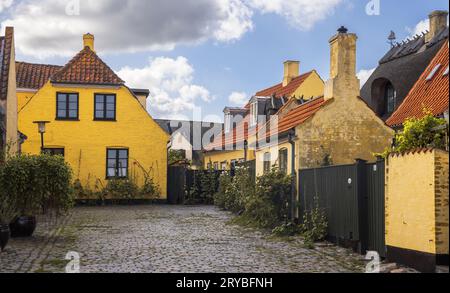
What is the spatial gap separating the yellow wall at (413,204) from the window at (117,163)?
66.3 ft

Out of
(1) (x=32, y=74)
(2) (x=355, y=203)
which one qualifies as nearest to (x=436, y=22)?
(2) (x=355, y=203)

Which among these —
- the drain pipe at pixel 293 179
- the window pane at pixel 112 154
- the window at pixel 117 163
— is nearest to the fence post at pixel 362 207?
the drain pipe at pixel 293 179

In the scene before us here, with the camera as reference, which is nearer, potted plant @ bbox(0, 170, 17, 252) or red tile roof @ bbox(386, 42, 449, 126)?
potted plant @ bbox(0, 170, 17, 252)

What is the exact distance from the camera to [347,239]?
1211 centimetres

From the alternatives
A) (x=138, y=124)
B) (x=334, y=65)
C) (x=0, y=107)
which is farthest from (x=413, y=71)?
(x=0, y=107)

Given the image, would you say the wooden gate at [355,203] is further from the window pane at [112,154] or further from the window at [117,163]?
the window pane at [112,154]

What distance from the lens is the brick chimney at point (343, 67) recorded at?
1639 centimetres

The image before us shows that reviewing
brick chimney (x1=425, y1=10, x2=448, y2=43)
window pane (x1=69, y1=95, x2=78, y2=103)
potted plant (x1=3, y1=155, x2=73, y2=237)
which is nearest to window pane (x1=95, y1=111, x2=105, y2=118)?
window pane (x1=69, y1=95, x2=78, y2=103)

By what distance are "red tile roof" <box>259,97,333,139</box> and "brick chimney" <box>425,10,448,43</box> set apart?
9862 mm

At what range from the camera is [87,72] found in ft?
94.3

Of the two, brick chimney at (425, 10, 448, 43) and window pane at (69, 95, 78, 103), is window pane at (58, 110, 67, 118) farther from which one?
brick chimney at (425, 10, 448, 43)

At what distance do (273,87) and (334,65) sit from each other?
66.3 feet

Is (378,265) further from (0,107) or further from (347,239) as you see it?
(0,107)

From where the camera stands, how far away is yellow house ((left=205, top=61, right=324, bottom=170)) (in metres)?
27.9
